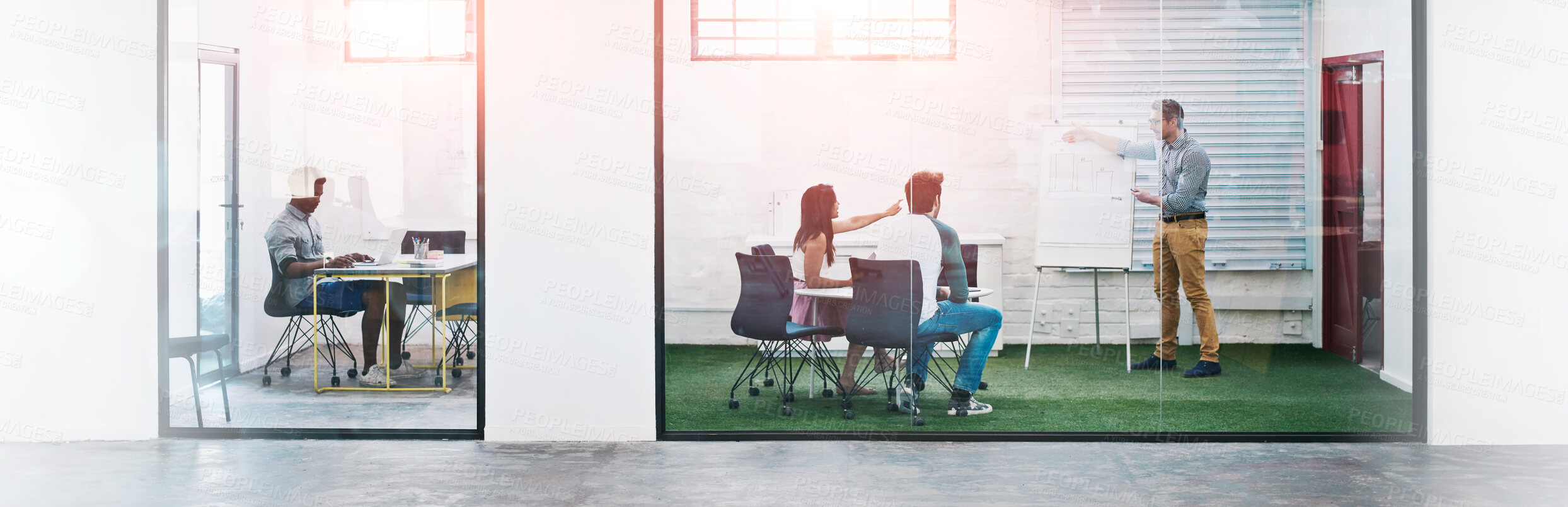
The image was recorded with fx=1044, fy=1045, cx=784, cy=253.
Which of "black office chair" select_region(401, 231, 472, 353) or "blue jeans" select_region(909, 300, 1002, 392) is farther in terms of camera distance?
"black office chair" select_region(401, 231, 472, 353)

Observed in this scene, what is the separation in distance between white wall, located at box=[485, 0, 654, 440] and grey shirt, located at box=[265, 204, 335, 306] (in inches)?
33.8

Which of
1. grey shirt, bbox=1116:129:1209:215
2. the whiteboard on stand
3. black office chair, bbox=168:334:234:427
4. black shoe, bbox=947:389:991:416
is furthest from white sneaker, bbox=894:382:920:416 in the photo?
black office chair, bbox=168:334:234:427

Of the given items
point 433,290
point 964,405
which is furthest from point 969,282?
point 433,290

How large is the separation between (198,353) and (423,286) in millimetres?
1054

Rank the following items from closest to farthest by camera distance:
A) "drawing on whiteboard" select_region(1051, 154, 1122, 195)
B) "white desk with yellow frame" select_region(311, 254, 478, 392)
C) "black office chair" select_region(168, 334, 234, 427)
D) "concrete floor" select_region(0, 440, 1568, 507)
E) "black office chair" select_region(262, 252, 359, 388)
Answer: "concrete floor" select_region(0, 440, 1568, 507) < "drawing on whiteboard" select_region(1051, 154, 1122, 195) < "black office chair" select_region(168, 334, 234, 427) < "white desk with yellow frame" select_region(311, 254, 478, 392) < "black office chair" select_region(262, 252, 359, 388)

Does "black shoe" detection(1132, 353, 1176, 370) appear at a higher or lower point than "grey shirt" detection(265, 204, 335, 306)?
lower

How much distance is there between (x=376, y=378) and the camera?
4.98 metres

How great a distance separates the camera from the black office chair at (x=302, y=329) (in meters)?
4.96

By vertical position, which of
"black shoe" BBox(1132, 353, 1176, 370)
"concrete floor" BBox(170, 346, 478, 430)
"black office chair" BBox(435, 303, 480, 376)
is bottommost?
"concrete floor" BBox(170, 346, 478, 430)

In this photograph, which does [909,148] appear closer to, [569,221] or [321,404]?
[569,221]

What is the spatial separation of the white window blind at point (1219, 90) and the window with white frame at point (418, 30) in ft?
8.88

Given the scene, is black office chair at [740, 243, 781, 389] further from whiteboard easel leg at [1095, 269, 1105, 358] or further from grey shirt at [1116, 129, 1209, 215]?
grey shirt at [1116, 129, 1209, 215]

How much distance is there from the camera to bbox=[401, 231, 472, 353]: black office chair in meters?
4.84

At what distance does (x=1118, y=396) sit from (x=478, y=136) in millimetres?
3150
